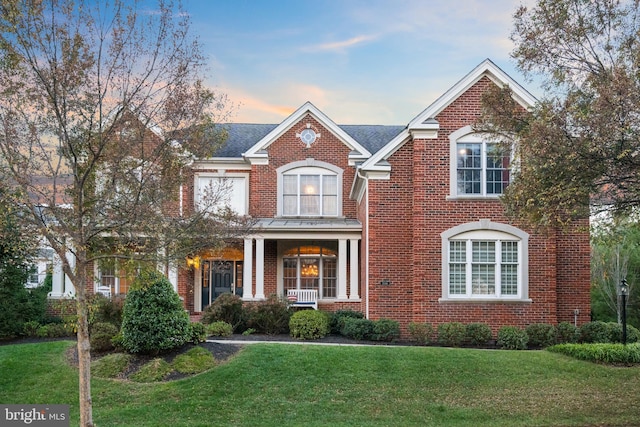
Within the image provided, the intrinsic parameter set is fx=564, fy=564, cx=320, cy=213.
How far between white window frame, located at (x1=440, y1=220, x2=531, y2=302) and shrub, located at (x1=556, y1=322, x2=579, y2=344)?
1172 millimetres

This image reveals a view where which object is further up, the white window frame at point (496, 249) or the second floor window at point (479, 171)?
the second floor window at point (479, 171)

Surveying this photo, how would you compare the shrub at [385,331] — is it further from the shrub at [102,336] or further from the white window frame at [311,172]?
the shrub at [102,336]

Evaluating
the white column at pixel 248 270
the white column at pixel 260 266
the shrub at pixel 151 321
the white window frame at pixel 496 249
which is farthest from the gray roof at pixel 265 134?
the shrub at pixel 151 321

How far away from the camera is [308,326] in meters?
16.5

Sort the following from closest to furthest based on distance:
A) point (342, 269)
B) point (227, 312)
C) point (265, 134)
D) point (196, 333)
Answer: point (196, 333) < point (227, 312) < point (342, 269) < point (265, 134)

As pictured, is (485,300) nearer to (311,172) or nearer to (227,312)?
(227,312)

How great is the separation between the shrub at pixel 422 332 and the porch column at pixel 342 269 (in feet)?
17.8

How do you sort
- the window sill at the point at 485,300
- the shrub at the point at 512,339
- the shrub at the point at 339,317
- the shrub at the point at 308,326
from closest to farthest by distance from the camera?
the shrub at the point at 512,339
the shrub at the point at 308,326
the window sill at the point at 485,300
the shrub at the point at 339,317

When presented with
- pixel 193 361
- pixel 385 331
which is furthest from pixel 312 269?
pixel 193 361

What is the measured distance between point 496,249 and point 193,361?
939 cm

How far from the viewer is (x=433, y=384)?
38.8ft

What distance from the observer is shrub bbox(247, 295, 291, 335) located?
17.5 meters

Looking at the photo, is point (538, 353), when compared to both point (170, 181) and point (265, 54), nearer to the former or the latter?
point (170, 181)

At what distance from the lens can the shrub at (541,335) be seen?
1584cm
